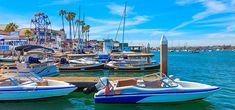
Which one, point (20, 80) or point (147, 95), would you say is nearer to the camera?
point (147, 95)

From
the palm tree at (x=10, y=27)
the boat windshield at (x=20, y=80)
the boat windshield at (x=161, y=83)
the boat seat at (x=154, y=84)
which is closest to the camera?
the boat windshield at (x=161, y=83)

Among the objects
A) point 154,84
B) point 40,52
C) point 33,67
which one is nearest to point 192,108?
point 154,84

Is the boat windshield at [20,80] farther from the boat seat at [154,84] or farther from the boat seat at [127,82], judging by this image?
the boat seat at [154,84]

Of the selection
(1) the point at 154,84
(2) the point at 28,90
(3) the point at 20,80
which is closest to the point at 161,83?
(1) the point at 154,84

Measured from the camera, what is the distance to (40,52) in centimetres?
4400

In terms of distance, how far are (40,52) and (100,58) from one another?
11076mm

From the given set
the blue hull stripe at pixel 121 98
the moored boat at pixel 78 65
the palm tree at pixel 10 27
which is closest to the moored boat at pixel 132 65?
the moored boat at pixel 78 65

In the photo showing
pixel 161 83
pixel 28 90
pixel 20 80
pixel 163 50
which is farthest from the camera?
pixel 163 50

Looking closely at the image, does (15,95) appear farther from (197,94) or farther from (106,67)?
(106,67)

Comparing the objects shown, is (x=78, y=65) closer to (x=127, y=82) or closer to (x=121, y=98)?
(x=127, y=82)

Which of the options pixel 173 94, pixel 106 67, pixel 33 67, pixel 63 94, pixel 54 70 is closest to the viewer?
pixel 173 94

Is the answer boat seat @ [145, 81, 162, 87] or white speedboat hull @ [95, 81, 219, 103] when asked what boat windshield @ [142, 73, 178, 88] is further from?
white speedboat hull @ [95, 81, 219, 103]

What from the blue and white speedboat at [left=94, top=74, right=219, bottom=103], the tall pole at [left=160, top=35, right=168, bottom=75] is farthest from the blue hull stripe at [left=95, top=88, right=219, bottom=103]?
the tall pole at [left=160, top=35, right=168, bottom=75]

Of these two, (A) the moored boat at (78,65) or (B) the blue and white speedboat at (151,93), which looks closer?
(B) the blue and white speedboat at (151,93)
